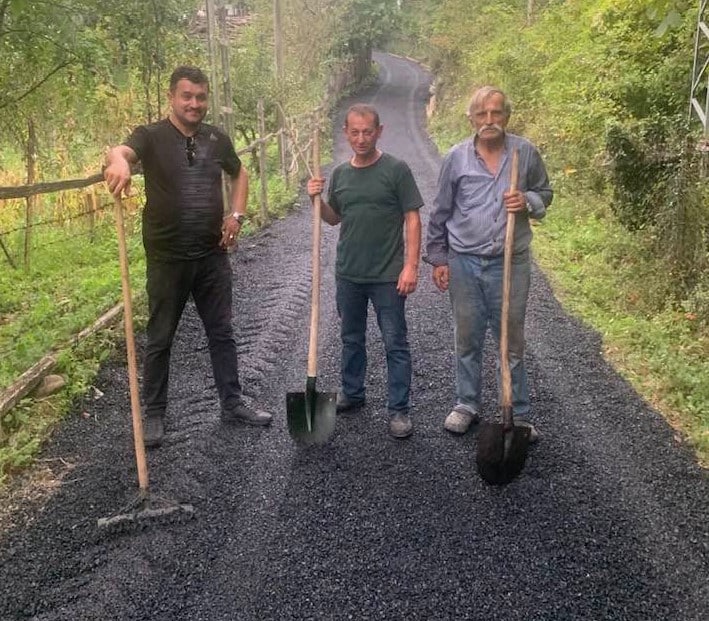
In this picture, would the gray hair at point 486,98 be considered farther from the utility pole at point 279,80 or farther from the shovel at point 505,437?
the utility pole at point 279,80

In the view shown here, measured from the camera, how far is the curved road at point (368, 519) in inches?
105

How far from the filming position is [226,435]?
4004 millimetres

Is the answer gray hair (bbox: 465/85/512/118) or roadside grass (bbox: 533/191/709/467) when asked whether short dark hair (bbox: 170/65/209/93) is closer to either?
gray hair (bbox: 465/85/512/118)

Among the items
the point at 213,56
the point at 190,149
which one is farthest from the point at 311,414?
the point at 213,56

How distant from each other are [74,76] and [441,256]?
4.57 metres

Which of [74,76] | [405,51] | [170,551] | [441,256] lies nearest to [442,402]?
[441,256]

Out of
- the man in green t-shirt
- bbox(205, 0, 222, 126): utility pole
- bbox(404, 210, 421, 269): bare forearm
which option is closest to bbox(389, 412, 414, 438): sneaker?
the man in green t-shirt

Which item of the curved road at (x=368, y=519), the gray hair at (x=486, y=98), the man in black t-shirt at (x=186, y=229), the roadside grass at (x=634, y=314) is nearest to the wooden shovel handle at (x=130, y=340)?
the curved road at (x=368, y=519)

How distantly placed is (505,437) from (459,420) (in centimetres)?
64

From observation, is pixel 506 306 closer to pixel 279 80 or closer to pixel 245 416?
pixel 245 416

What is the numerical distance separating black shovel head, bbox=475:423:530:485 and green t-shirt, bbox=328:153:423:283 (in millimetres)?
998

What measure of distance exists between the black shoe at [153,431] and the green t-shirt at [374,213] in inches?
53.5

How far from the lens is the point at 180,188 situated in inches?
145

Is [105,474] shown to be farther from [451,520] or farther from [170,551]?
[451,520]
